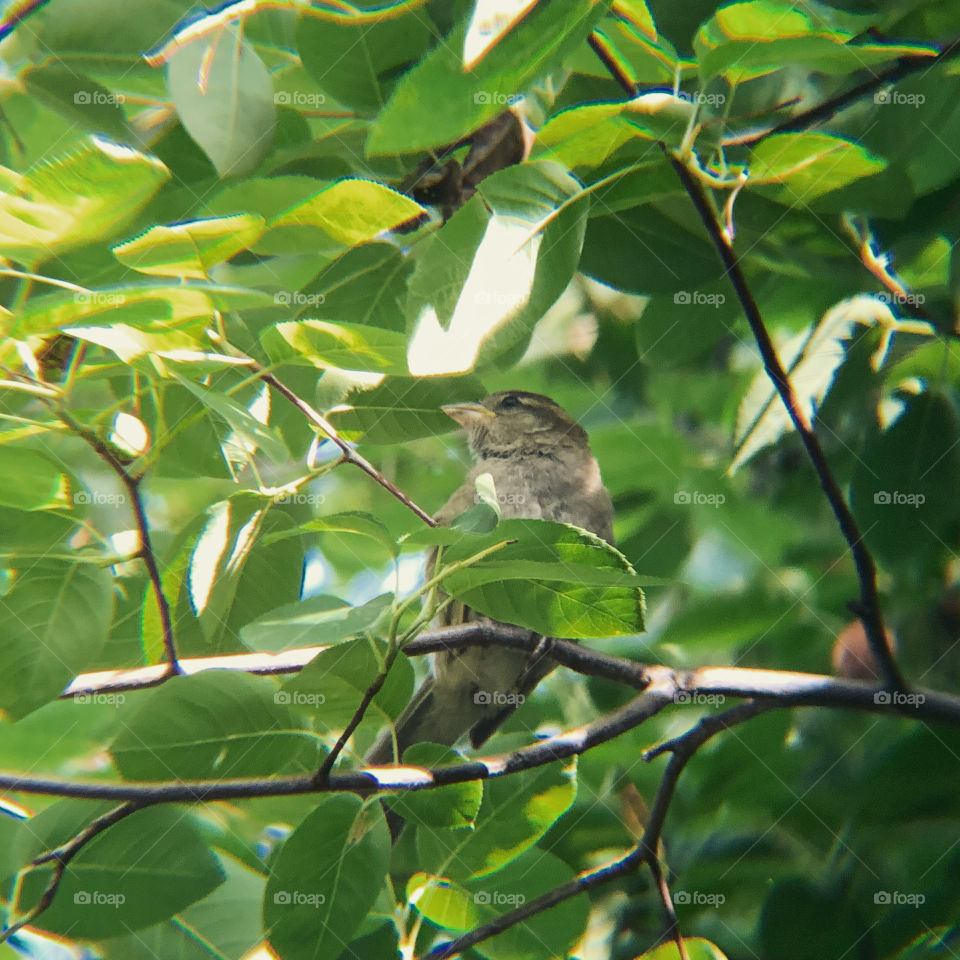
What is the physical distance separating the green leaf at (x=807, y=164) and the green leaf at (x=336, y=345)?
723mm

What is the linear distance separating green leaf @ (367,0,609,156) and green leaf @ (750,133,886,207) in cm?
55

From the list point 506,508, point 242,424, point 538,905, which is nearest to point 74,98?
point 242,424

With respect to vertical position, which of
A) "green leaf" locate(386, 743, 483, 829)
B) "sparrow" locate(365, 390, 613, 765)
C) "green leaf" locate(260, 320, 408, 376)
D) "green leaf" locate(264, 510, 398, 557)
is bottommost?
"sparrow" locate(365, 390, 613, 765)

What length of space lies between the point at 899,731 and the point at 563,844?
3.11 feet

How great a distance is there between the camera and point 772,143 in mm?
1687

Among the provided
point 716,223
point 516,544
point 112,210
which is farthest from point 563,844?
point 112,210

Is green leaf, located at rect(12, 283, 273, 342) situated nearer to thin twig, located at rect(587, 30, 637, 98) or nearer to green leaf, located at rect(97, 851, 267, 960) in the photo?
thin twig, located at rect(587, 30, 637, 98)

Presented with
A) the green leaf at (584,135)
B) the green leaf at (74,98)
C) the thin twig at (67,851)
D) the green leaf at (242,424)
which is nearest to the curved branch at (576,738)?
the thin twig at (67,851)

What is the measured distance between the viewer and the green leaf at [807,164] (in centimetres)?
169

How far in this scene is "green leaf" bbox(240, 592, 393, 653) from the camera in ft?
4.13

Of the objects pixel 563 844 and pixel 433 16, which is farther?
pixel 563 844

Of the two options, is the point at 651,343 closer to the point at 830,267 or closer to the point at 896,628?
the point at 830,267

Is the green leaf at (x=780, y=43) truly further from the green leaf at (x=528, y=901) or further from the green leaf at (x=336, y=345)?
the green leaf at (x=528, y=901)

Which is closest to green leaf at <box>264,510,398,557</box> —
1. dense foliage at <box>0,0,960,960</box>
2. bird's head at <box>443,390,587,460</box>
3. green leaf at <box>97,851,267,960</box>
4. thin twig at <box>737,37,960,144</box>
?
dense foliage at <box>0,0,960,960</box>
